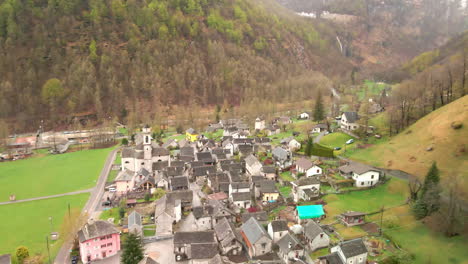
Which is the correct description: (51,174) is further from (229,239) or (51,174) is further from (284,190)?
(284,190)

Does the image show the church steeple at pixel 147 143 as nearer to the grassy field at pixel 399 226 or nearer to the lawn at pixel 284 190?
the lawn at pixel 284 190

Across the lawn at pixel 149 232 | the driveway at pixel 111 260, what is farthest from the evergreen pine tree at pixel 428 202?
the driveway at pixel 111 260

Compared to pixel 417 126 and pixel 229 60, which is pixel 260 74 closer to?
pixel 229 60

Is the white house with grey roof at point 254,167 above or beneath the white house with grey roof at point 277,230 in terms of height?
above

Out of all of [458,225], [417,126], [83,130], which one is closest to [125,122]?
[83,130]

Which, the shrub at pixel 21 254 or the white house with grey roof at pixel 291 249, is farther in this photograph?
the shrub at pixel 21 254
